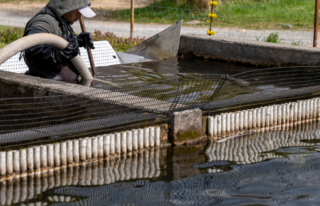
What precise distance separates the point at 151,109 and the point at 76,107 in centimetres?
96

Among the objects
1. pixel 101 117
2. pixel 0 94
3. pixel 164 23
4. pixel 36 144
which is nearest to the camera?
pixel 36 144

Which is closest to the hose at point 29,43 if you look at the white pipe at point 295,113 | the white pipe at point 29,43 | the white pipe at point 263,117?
the white pipe at point 29,43

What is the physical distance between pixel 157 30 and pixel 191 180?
54.4ft

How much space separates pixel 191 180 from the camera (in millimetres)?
4789

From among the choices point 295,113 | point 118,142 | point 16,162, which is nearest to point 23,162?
point 16,162

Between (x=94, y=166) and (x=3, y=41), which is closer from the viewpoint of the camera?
(x=94, y=166)

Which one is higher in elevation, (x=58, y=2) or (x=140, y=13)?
(x=58, y=2)

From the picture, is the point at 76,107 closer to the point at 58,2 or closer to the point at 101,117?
the point at 101,117

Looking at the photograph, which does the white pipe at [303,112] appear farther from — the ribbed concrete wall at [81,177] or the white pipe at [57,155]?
the white pipe at [57,155]

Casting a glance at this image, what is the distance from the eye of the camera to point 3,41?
13.2 metres

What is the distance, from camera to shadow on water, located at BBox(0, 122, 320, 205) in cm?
428

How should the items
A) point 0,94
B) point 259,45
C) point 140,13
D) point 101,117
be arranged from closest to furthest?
point 101,117 → point 0,94 → point 259,45 → point 140,13

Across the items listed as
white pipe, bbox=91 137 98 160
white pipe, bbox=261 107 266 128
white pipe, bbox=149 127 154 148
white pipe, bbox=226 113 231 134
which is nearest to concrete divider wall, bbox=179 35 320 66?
white pipe, bbox=261 107 266 128

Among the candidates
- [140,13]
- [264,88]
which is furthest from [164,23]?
[264,88]
